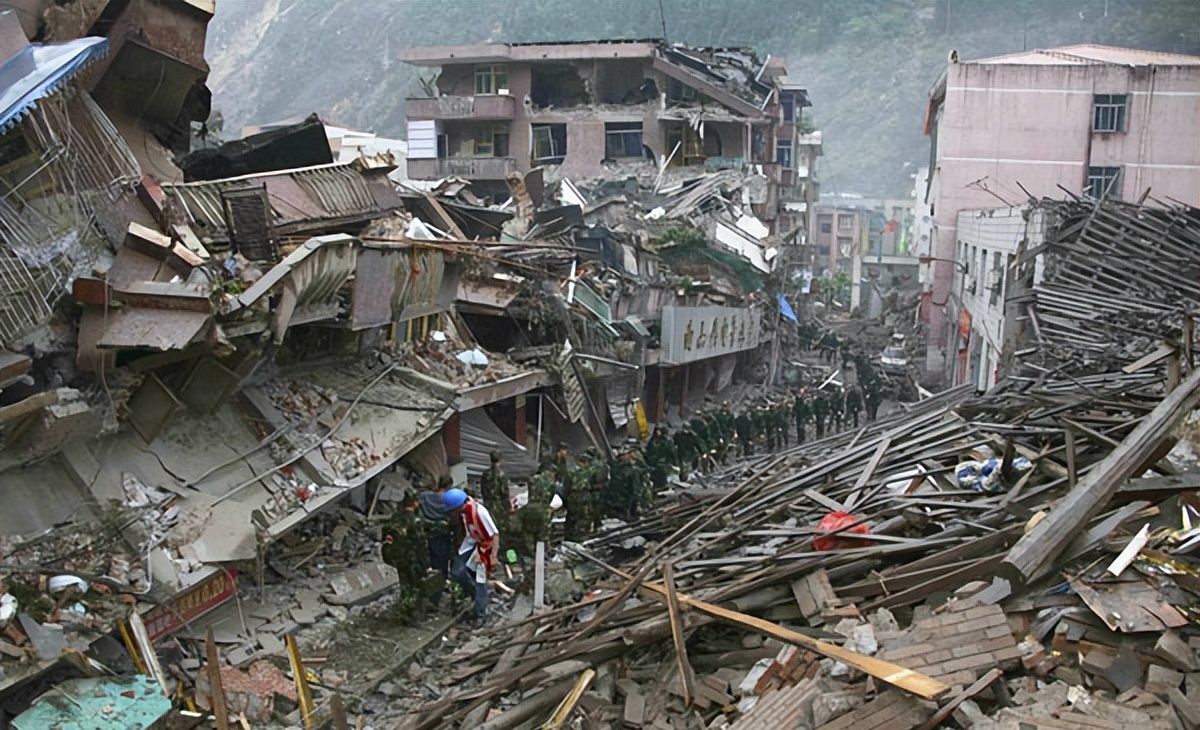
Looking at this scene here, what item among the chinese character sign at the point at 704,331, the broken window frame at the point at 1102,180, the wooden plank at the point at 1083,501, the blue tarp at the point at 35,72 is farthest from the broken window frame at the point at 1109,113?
the blue tarp at the point at 35,72

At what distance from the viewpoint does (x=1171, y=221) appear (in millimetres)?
19188

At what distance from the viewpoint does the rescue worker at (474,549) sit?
1098cm

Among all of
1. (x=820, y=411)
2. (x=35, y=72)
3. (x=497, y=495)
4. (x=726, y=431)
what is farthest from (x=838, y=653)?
(x=820, y=411)

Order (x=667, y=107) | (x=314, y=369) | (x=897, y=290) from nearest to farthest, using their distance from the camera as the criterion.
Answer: (x=314, y=369) → (x=667, y=107) → (x=897, y=290)

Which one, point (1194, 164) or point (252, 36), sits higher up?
point (252, 36)

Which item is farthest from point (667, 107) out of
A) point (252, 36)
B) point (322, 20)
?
point (252, 36)

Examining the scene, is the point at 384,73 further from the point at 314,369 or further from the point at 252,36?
the point at 314,369

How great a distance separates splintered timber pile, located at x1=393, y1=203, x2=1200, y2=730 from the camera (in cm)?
549

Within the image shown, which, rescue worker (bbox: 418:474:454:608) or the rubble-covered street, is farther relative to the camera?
rescue worker (bbox: 418:474:454:608)

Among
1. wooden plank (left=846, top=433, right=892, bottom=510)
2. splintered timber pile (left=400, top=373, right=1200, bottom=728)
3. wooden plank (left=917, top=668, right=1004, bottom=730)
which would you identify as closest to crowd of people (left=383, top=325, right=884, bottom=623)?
splintered timber pile (left=400, top=373, right=1200, bottom=728)

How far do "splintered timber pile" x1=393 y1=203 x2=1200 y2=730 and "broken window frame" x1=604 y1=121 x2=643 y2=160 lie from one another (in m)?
30.0

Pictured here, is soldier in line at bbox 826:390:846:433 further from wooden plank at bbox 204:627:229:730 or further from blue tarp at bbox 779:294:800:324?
wooden plank at bbox 204:627:229:730

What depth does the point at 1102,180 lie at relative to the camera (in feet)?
112

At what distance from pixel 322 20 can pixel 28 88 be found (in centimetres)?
9358
